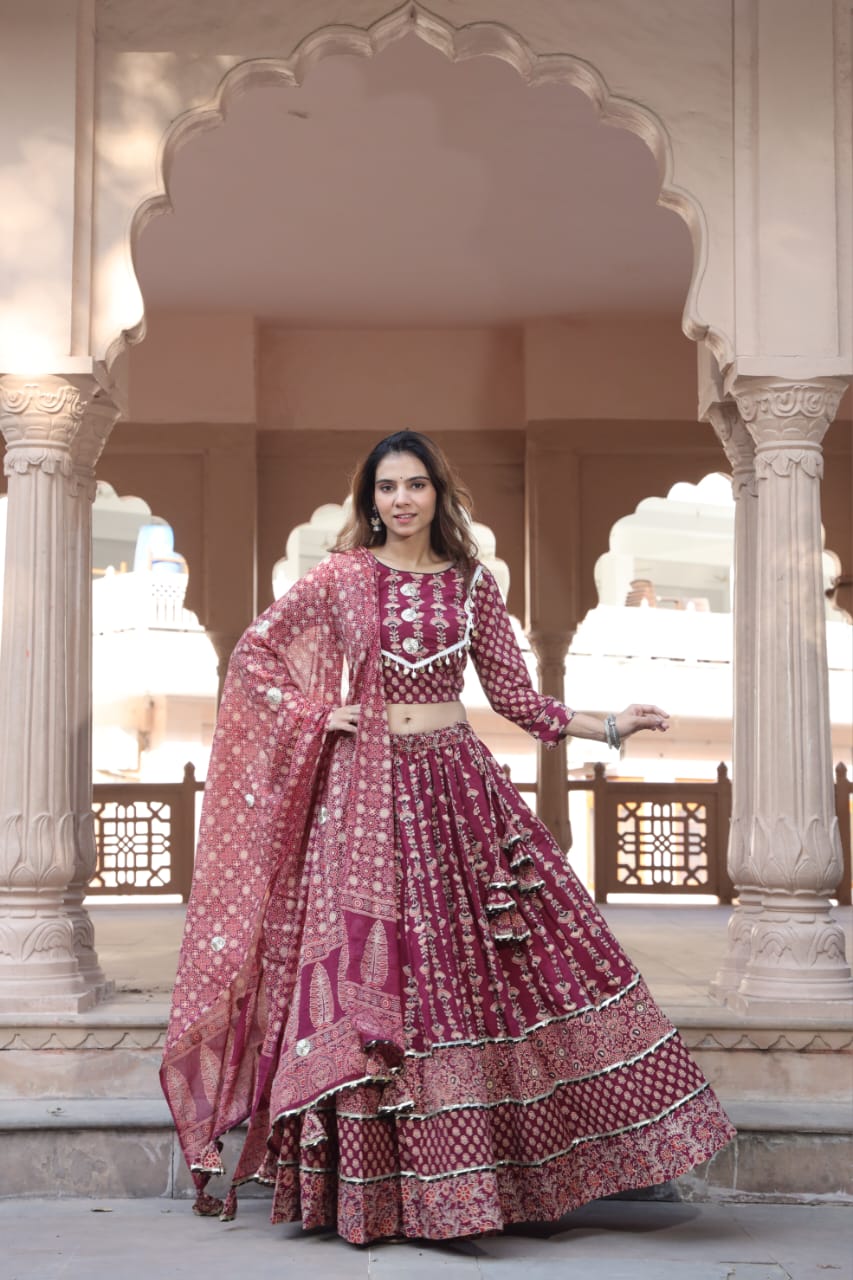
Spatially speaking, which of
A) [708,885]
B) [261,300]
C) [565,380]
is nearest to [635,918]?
[708,885]

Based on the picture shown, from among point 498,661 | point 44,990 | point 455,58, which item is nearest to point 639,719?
point 498,661

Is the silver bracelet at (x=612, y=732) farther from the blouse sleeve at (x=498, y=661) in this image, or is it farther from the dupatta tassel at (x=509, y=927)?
the dupatta tassel at (x=509, y=927)

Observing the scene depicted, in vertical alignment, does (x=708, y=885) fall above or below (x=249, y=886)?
below

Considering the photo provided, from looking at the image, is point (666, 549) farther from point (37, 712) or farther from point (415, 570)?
point (415, 570)

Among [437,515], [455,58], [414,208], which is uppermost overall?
[414,208]

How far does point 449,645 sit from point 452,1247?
4.06 feet

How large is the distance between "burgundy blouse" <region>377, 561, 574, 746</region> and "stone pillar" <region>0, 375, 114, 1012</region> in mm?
1133

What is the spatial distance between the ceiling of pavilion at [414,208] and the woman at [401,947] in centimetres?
299

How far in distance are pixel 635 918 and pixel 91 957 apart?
4.22m

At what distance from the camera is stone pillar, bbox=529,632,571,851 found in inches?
342

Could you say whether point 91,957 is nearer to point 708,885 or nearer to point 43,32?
point 43,32

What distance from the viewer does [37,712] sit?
4020 millimetres

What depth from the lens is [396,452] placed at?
11.1 feet

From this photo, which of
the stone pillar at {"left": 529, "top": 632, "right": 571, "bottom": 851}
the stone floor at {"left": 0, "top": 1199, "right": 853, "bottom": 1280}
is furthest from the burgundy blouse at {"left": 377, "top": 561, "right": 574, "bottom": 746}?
the stone pillar at {"left": 529, "top": 632, "right": 571, "bottom": 851}
